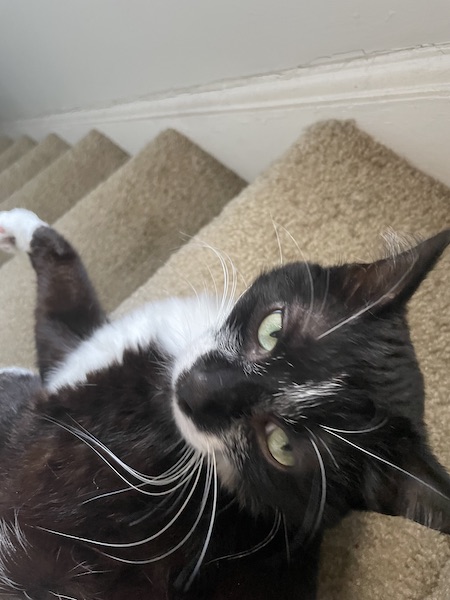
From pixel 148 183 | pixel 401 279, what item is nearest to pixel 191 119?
pixel 148 183

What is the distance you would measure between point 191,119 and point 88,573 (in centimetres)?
114

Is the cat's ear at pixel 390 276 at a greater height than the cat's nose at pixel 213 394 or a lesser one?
greater

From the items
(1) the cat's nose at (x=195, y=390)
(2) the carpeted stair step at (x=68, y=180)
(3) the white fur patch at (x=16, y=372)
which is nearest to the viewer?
(1) the cat's nose at (x=195, y=390)

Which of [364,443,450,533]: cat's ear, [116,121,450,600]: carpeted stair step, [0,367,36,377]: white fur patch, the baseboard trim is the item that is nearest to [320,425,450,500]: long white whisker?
[364,443,450,533]: cat's ear

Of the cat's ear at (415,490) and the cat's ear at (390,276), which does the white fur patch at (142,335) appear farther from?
the cat's ear at (415,490)

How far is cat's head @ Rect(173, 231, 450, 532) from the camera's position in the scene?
0.70m

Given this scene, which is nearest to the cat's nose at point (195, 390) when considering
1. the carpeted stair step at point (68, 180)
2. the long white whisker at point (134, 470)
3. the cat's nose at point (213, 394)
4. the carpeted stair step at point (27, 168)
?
the cat's nose at point (213, 394)

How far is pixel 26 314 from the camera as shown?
1.45 meters

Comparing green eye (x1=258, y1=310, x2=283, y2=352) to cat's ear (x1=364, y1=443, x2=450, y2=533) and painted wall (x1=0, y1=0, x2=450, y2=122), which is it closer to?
cat's ear (x1=364, y1=443, x2=450, y2=533)

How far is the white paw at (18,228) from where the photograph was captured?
124 centimetres

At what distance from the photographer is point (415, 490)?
0.67 meters

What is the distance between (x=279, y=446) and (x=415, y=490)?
0.18 meters

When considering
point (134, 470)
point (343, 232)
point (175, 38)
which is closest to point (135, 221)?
point (175, 38)

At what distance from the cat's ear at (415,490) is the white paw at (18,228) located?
913 millimetres
